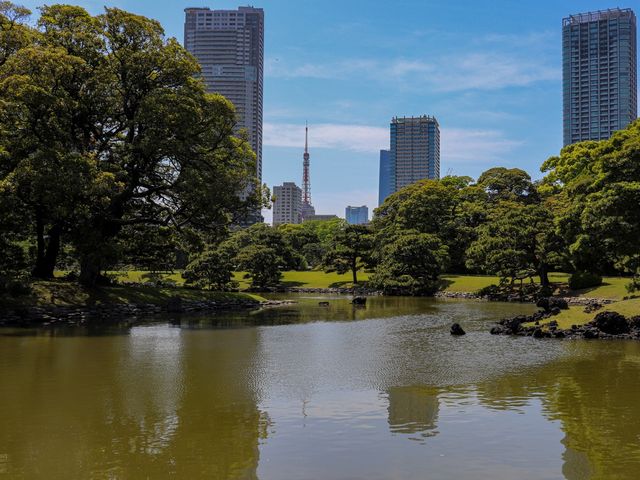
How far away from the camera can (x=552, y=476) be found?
20.3ft

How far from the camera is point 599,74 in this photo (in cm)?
10944

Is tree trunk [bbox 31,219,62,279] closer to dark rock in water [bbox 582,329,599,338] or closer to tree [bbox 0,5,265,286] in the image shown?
tree [bbox 0,5,265,286]

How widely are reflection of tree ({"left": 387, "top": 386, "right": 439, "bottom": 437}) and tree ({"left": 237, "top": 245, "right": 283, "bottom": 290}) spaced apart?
153 ft

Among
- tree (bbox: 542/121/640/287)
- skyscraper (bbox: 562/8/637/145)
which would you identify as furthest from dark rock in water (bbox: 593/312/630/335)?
skyscraper (bbox: 562/8/637/145)

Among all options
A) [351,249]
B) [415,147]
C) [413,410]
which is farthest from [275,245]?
[415,147]

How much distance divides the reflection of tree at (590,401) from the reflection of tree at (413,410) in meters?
1.09

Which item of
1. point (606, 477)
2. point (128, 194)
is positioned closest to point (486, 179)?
point (128, 194)

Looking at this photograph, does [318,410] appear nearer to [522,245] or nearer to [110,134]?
[110,134]

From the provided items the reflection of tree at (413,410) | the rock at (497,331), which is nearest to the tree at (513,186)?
the rock at (497,331)

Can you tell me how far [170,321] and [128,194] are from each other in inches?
333

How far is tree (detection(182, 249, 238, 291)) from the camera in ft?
148

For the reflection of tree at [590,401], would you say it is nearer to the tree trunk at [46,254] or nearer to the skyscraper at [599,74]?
the tree trunk at [46,254]

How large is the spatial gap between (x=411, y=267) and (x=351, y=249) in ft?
38.4

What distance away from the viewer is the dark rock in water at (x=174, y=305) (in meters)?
31.0
